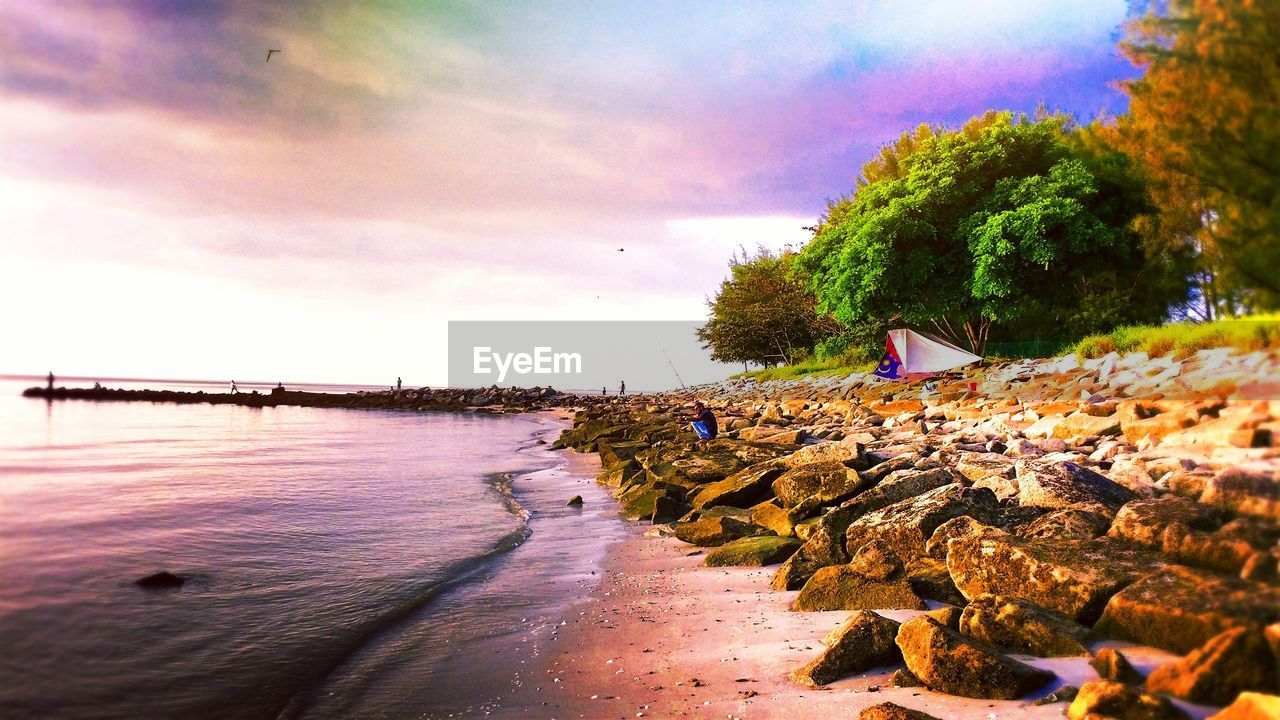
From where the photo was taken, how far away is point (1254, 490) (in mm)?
1384

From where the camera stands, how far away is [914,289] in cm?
2656

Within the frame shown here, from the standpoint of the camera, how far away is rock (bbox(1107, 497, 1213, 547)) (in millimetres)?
3955

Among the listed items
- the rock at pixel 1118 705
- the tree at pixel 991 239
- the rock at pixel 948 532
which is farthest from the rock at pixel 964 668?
the tree at pixel 991 239

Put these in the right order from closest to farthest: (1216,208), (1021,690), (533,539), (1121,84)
A: (1216,208) → (1121,84) → (1021,690) → (533,539)

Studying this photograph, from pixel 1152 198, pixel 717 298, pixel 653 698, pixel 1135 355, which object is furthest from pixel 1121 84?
pixel 717 298

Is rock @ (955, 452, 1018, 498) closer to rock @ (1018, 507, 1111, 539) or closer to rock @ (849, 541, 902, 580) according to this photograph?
rock @ (1018, 507, 1111, 539)

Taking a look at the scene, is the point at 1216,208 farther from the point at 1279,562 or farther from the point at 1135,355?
the point at 1135,355

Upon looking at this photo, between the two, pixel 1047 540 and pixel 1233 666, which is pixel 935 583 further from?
pixel 1233 666

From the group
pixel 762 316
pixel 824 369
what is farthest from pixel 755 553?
pixel 762 316

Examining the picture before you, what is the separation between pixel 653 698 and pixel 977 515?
339 centimetres

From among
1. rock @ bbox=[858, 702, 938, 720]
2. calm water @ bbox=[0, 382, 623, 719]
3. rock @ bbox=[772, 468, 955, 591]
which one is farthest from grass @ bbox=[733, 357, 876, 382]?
rock @ bbox=[858, 702, 938, 720]

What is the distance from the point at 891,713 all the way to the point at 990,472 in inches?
190

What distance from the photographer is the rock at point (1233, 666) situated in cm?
131

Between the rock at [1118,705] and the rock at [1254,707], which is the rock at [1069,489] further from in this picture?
the rock at [1254,707]
